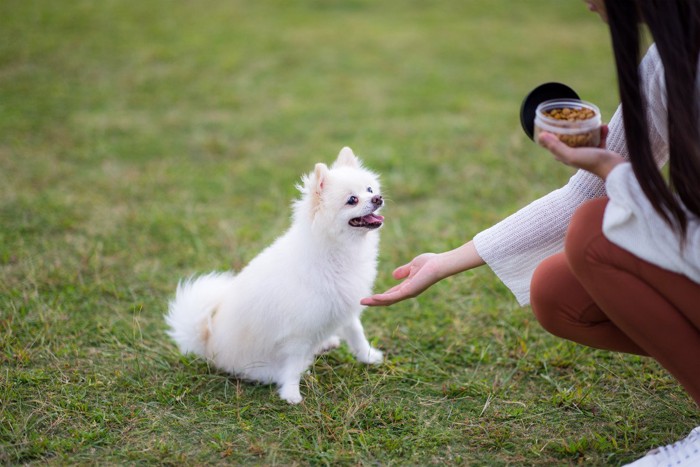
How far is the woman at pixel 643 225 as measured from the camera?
1.49 meters

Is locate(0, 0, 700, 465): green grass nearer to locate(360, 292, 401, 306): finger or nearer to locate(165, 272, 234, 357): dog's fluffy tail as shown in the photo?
locate(165, 272, 234, 357): dog's fluffy tail

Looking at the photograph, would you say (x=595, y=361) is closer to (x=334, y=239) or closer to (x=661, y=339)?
(x=661, y=339)

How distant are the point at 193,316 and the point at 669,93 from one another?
1739 mm

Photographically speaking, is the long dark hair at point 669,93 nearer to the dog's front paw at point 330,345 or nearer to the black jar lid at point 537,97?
the black jar lid at point 537,97

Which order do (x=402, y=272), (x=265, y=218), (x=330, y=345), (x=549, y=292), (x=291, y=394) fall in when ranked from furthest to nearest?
1. (x=265, y=218)
2. (x=330, y=345)
3. (x=291, y=394)
4. (x=402, y=272)
5. (x=549, y=292)

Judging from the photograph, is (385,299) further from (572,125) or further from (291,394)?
(572,125)

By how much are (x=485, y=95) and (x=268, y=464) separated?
4.41m

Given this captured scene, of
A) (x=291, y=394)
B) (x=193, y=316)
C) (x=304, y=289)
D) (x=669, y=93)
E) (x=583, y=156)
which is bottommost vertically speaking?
(x=291, y=394)

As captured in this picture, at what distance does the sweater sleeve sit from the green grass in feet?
1.71

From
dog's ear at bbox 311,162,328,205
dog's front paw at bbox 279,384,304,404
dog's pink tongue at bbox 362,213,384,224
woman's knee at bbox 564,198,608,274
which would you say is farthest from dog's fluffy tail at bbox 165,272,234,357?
woman's knee at bbox 564,198,608,274

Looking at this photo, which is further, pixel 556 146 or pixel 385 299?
pixel 385 299

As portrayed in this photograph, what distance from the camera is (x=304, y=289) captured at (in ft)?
7.20

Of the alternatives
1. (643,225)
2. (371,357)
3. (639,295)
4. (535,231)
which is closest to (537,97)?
(535,231)

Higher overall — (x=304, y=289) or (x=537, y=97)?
(x=537, y=97)
